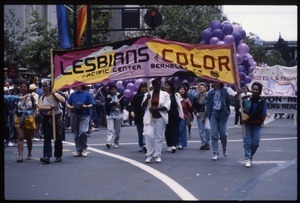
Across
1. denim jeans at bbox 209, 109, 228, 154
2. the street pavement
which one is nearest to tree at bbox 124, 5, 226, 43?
the street pavement

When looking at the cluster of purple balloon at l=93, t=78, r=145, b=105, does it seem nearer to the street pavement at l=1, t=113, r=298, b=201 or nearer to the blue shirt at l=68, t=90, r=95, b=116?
the street pavement at l=1, t=113, r=298, b=201

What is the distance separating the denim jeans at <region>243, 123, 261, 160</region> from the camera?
40.1ft

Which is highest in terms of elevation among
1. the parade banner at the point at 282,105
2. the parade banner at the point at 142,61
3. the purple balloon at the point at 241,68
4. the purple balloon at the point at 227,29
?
the purple balloon at the point at 227,29

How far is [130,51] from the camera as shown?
42.7 feet

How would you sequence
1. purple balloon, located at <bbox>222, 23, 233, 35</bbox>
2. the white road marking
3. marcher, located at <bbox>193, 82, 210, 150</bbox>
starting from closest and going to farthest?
the white road marking, marcher, located at <bbox>193, 82, 210, 150</bbox>, purple balloon, located at <bbox>222, 23, 233, 35</bbox>

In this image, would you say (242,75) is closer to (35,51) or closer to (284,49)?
(35,51)

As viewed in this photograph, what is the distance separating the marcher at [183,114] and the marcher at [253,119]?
2776 millimetres

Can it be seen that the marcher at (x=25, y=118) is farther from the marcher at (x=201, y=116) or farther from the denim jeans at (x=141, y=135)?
the marcher at (x=201, y=116)

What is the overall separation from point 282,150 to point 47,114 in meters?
5.92

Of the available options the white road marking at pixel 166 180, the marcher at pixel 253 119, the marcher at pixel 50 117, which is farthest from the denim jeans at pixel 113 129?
the marcher at pixel 253 119

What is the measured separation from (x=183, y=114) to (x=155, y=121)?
102 inches

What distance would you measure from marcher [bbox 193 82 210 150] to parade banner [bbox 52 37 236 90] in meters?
2.98

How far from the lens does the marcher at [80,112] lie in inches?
550

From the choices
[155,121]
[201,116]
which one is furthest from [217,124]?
[201,116]
